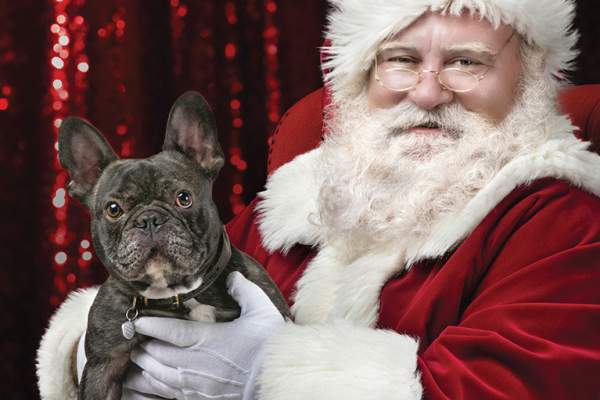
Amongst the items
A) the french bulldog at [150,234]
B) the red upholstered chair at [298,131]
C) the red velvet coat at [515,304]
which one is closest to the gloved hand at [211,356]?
the french bulldog at [150,234]

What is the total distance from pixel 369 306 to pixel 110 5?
5.32ft

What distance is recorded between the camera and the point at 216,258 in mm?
1521

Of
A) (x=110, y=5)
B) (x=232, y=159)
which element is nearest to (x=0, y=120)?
(x=110, y=5)

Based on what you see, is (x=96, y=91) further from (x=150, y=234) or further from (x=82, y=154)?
(x=150, y=234)

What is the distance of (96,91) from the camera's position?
269 cm

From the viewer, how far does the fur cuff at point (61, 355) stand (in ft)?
6.15

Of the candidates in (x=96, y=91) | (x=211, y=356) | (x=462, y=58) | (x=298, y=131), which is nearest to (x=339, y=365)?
(x=211, y=356)

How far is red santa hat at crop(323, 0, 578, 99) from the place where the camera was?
1.79m

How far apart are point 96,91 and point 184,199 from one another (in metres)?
1.39

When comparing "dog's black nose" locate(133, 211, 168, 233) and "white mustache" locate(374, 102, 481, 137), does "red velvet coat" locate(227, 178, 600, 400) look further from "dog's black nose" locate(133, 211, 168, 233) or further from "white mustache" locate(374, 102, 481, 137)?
"dog's black nose" locate(133, 211, 168, 233)

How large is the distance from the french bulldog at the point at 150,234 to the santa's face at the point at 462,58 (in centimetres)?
58

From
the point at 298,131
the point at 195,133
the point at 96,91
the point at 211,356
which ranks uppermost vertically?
the point at 195,133

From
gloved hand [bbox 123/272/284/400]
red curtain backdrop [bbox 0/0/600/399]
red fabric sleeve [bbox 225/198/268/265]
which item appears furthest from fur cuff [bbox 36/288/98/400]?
red curtain backdrop [bbox 0/0/600/399]

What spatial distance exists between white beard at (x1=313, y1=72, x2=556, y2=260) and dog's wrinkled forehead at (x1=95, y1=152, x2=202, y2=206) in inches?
19.6
